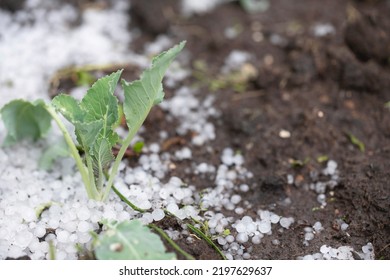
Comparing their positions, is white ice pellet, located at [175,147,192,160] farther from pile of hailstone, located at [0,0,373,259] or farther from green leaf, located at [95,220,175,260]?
green leaf, located at [95,220,175,260]

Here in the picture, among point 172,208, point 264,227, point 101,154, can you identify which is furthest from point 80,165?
point 264,227

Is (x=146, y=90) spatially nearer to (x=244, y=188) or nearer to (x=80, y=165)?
(x=80, y=165)

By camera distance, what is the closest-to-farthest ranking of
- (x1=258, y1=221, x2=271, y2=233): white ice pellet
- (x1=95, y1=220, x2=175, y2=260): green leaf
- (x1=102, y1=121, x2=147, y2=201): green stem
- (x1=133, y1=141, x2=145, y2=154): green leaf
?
(x1=95, y1=220, x2=175, y2=260): green leaf, (x1=102, y1=121, x2=147, y2=201): green stem, (x1=258, y1=221, x2=271, y2=233): white ice pellet, (x1=133, y1=141, x2=145, y2=154): green leaf

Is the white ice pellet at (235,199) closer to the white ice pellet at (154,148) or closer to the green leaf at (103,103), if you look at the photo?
the white ice pellet at (154,148)

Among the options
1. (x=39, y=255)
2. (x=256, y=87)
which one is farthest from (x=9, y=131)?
(x=256, y=87)

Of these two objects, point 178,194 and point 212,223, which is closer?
point 212,223

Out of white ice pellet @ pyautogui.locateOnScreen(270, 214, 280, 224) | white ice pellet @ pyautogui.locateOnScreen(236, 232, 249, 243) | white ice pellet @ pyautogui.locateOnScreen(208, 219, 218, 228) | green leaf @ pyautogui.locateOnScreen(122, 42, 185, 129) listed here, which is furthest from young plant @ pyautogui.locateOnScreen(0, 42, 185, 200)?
white ice pellet @ pyautogui.locateOnScreen(270, 214, 280, 224)
